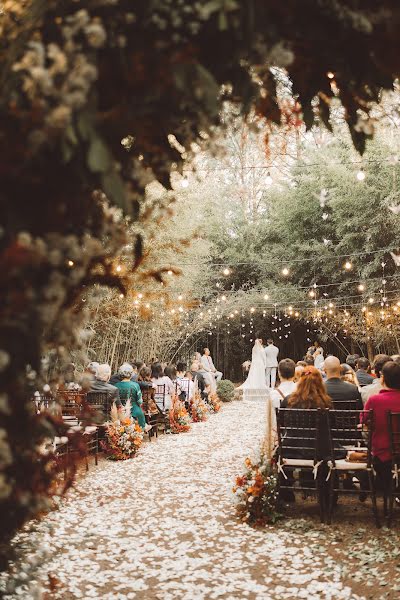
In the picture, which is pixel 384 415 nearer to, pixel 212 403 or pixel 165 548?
pixel 165 548

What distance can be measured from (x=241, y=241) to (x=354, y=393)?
1982 cm

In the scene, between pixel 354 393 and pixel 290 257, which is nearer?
pixel 354 393

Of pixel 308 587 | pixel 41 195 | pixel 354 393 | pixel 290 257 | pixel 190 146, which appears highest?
pixel 290 257

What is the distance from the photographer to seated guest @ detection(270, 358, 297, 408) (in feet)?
18.8

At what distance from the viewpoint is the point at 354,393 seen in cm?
560

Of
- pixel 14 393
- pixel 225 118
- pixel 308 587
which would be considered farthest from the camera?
pixel 308 587

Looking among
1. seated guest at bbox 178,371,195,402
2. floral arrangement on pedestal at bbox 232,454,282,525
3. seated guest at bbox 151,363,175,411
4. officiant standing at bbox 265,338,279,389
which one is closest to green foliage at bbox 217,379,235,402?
officiant standing at bbox 265,338,279,389

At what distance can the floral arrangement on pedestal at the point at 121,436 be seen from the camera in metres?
7.92

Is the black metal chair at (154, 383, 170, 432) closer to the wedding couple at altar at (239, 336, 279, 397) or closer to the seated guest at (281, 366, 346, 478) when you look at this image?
the seated guest at (281, 366, 346, 478)

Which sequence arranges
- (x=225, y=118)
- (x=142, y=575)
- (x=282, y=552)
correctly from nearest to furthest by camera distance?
(x=225, y=118) < (x=142, y=575) < (x=282, y=552)

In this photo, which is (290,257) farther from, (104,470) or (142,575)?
(142,575)

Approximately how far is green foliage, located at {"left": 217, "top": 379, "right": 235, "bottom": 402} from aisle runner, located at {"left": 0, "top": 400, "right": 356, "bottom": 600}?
418 inches

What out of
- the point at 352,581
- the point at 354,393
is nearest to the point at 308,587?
the point at 352,581

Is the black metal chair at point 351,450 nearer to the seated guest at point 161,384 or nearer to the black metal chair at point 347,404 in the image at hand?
the black metal chair at point 347,404
